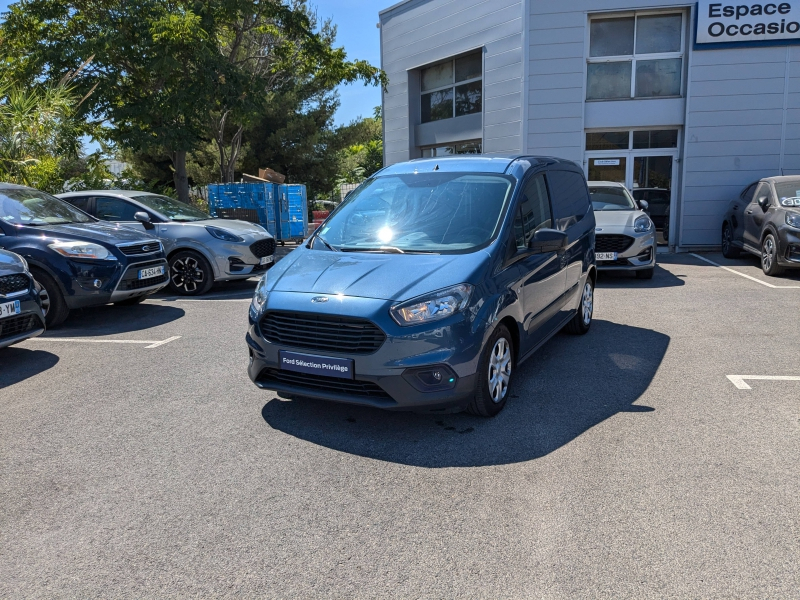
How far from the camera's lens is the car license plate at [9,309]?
5.59 m

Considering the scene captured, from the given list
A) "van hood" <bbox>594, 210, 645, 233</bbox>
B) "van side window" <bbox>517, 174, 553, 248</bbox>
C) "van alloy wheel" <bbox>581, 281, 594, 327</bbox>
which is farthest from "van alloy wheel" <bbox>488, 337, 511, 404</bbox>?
"van hood" <bbox>594, 210, 645, 233</bbox>

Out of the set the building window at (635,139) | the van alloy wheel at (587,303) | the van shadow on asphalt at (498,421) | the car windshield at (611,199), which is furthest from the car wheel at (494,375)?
the building window at (635,139)

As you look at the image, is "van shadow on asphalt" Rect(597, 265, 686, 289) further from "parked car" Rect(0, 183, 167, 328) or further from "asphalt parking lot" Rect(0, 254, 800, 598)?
"parked car" Rect(0, 183, 167, 328)

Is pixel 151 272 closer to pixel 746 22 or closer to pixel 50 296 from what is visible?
pixel 50 296

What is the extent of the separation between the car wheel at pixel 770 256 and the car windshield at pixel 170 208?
890 cm

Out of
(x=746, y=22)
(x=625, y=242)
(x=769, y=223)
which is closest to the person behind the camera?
(x=625, y=242)

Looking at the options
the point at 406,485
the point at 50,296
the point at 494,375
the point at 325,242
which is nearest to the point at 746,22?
the point at 325,242

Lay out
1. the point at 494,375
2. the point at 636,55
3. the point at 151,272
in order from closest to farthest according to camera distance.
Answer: the point at 494,375, the point at 151,272, the point at 636,55

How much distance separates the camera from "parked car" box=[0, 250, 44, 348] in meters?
5.65

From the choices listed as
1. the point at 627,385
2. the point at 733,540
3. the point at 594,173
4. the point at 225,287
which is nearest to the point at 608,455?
the point at 733,540

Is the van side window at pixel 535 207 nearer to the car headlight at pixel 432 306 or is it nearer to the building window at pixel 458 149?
the car headlight at pixel 432 306

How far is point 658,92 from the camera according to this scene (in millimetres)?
14898

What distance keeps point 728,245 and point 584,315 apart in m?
7.87

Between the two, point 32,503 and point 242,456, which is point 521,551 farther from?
point 32,503
